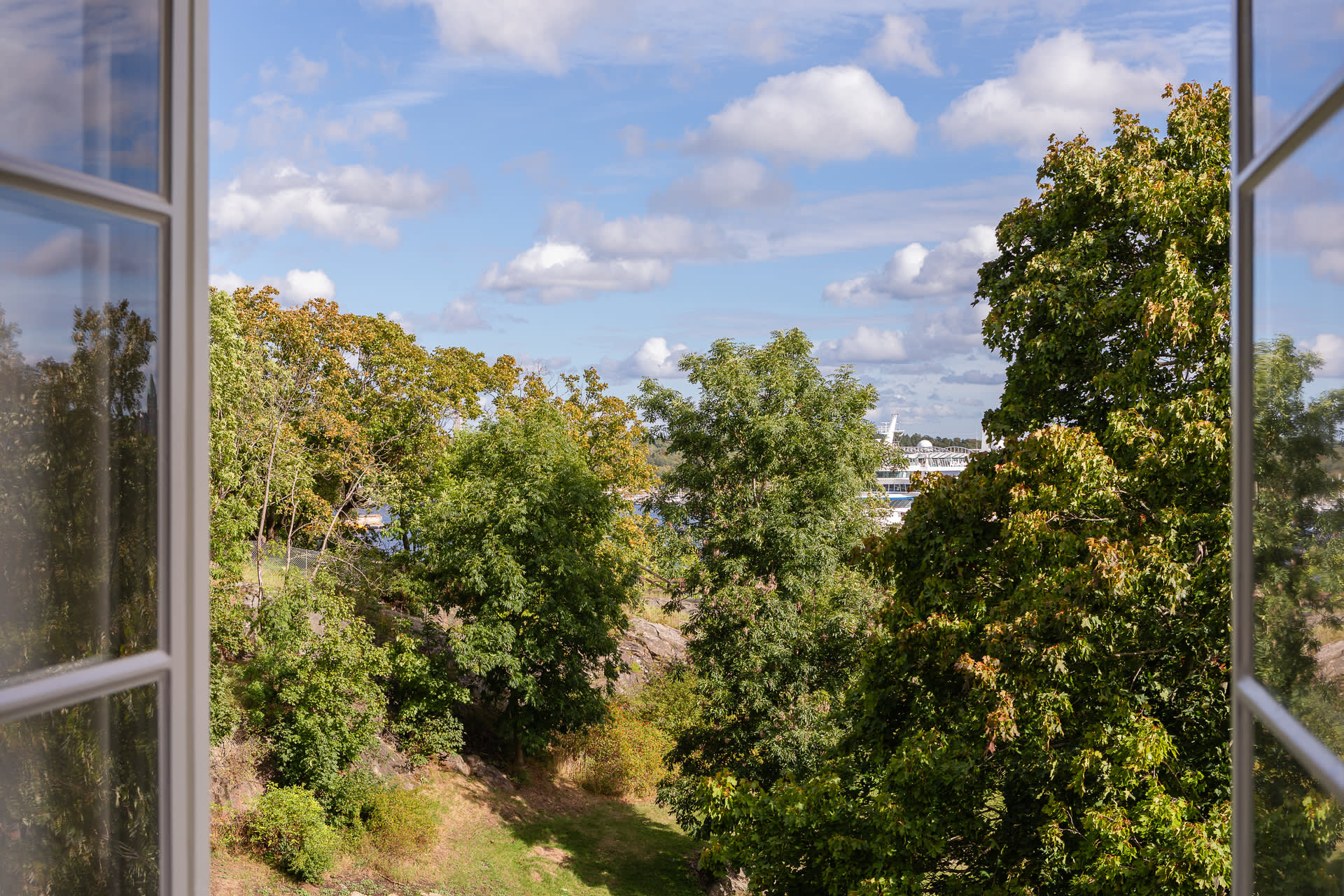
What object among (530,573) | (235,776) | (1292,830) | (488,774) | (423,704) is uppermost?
(1292,830)

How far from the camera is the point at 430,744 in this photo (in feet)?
49.6

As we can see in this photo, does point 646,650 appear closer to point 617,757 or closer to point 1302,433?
point 617,757

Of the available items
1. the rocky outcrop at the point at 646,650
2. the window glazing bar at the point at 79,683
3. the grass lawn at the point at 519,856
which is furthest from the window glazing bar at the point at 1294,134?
the rocky outcrop at the point at 646,650

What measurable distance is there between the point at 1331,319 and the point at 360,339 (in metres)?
20.0

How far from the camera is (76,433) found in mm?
1163

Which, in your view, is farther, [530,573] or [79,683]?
[530,573]

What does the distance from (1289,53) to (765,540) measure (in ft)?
42.7

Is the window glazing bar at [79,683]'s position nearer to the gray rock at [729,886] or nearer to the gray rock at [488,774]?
the gray rock at [729,886]

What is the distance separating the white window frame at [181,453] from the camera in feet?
4.00

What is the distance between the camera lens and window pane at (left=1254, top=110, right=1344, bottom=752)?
1.06 m

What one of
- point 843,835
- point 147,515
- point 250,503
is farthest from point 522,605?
point 147,515

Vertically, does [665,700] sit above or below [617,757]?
above

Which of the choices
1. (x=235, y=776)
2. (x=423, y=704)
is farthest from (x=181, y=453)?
(x=423, y=704)

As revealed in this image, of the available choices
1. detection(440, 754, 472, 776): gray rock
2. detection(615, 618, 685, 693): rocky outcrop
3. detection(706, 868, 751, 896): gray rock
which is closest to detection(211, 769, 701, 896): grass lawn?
detection(440, 754, 472, 776): gray rock
